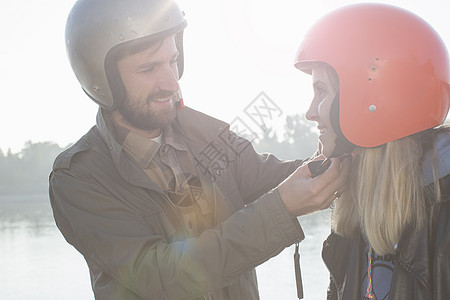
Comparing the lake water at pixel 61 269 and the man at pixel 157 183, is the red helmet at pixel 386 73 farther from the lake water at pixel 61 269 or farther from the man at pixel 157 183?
the lake water at pixel 61 269

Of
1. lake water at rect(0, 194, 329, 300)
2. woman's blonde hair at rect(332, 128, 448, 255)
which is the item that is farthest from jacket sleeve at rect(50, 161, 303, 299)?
lake water at rect(0, 194, 329, 300)

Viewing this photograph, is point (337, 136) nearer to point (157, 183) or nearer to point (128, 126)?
point (157, 183)

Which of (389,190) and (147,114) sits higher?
(147,114)

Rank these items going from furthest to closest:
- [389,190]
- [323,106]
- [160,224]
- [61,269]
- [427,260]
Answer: [61,269] → [160,224] → [323,106] → [389,190] → [427,260]

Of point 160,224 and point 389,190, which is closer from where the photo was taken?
point 389,190

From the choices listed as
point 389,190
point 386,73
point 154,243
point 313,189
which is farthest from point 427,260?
point 154,243

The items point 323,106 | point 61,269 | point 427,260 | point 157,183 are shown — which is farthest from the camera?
point 61,269

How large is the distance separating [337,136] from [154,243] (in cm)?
86

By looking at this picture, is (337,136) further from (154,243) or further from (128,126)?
(128,126)

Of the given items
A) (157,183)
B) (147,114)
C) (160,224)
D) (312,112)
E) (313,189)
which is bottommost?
(160,224)

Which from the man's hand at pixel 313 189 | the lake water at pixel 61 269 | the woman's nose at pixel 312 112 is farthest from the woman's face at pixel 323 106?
the lake water at pixel 61 269

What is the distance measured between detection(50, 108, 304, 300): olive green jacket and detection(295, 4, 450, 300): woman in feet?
0.95

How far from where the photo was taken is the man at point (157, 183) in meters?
1.82

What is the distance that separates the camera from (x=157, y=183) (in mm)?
2248
